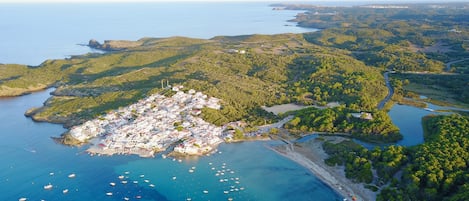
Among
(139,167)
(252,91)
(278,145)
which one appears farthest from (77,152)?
(252,91)

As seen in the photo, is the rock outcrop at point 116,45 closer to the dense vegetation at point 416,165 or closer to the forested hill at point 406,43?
the forested hill at point 406,43

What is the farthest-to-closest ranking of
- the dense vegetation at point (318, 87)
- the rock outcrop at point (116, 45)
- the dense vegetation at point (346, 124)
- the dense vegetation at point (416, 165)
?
the rock outcrop at point (116, 45) → the dense vegetation at point (346, 124) → the dense vegetation at point (318, 87) → the dense vegetation at point (416, 165)

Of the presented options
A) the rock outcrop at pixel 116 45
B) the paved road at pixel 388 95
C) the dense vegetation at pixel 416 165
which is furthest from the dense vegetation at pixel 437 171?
the rock outcrop at pixel 116 45

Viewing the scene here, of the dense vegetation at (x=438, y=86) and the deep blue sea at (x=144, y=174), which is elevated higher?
the dense vegetation at (x=438, y=86)

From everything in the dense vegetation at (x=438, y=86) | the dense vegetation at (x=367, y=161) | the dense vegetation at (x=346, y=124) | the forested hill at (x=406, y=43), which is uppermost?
the forested hill at (x=406, y=43)

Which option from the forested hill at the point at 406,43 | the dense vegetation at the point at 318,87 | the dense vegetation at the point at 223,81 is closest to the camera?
the dense vegetation at the point at 318,87

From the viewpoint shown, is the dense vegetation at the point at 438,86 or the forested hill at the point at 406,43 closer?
the dense vegetation at the point at 438,86

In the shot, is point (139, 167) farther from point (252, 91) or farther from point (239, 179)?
point (252, 91)
